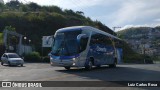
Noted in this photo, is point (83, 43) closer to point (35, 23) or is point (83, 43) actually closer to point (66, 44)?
point (66, 44)

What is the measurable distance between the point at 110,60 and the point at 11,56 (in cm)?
1253

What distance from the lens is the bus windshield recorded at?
2372 cm

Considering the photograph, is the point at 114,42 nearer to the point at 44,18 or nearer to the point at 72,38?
the point at 72,38

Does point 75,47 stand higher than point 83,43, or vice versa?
point 83,43

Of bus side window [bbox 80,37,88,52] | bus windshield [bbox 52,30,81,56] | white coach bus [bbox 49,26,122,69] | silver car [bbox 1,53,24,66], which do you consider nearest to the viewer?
white coach bus [bbox 49,26,122,69]

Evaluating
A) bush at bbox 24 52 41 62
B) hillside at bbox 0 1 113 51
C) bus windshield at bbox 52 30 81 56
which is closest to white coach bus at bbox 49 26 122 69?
bus windshield at bbox 52 30 81 56

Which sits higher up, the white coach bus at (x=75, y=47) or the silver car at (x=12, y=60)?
the white coach bus at (x=75, y=47)

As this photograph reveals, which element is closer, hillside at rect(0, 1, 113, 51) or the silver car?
the silver car

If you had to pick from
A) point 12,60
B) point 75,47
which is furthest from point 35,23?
point 75,47

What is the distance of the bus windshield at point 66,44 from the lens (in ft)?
77.8

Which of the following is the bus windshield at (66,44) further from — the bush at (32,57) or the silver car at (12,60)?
the bush at (32,57)

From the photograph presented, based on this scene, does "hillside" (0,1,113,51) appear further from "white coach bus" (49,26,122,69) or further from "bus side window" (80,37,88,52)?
"bus side window" (80,37,88,52)

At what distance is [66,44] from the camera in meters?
23.9

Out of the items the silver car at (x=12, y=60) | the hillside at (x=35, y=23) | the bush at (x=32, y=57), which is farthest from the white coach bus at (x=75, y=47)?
the hillside at (x=35, y=23)
